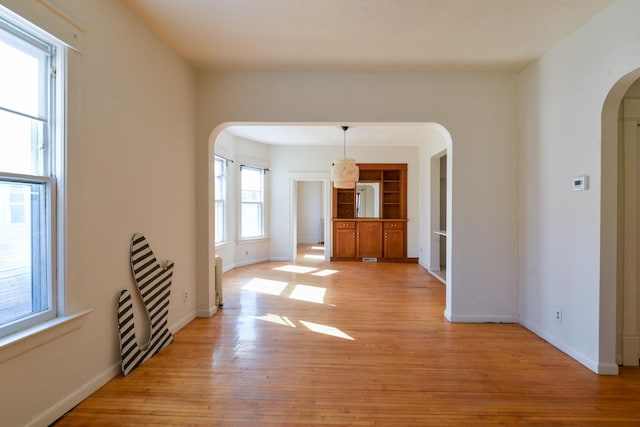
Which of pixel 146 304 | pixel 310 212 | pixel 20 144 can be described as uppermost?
pixel 20 144

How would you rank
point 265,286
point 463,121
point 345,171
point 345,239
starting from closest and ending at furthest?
point 463,121, point 265,286, point 345,171, point 345,239

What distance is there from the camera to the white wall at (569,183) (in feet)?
8.05

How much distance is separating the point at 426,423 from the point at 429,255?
16.8 feet

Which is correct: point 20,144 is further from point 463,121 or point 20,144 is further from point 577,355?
point 577,355

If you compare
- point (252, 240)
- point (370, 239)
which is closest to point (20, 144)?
point (252, 240)

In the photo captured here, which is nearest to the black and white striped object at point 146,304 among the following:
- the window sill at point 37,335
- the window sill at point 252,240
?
the window sill at point 37,335

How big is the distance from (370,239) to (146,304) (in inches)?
228

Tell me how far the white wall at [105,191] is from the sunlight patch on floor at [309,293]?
Result: 1.78 meters

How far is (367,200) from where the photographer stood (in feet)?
26.6

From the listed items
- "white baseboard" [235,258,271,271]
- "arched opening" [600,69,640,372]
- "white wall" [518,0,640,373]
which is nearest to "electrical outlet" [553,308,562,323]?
"white wall" [518,0,640,373]

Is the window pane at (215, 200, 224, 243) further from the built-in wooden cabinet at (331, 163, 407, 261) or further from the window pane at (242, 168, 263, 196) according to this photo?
the built-in wooden cabinet at (331, 163, 407, 261)

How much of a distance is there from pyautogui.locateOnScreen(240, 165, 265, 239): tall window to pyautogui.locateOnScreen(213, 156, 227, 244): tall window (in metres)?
0.60

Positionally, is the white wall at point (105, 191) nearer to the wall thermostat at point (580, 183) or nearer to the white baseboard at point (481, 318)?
the white baseboard at point (481, 318)

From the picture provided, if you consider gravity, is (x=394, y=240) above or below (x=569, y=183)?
below
